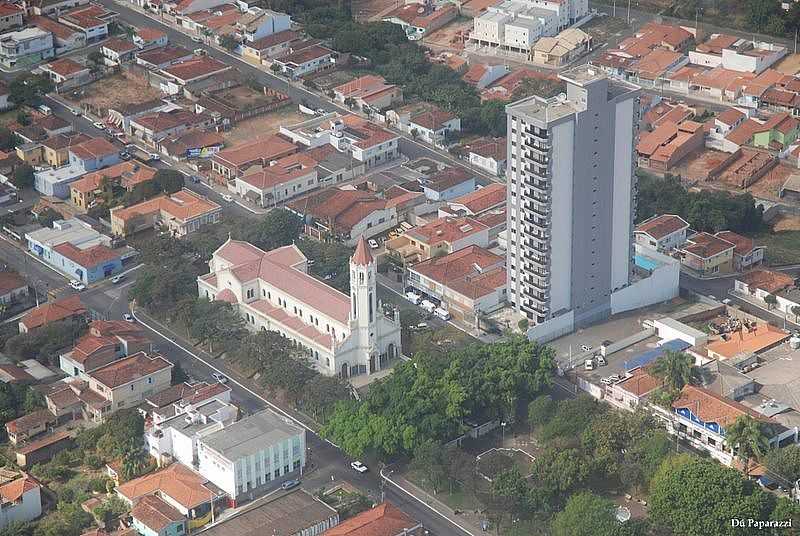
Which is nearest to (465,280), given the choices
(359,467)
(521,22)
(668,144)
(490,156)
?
(359,467)

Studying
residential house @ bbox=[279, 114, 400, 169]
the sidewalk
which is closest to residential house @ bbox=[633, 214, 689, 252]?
residential house @ bbox=[279, 114, 400, 169]

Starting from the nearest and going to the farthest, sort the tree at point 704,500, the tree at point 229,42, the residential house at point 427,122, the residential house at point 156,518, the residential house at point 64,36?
the tree at point 704,500 < the residential house at point 156,518 < the residential house at point 427,122 < the tree at point 229,42 < the residential house at point 64,36

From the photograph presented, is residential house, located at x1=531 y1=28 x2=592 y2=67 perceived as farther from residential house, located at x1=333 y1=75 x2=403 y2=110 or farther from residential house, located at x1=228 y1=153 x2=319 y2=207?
residential house, located at x1=228 y1=153 x2=319 y2=207

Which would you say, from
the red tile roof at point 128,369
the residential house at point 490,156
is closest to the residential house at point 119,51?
the residential house at point 490,156

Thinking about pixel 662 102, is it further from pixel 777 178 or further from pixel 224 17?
pixel 224 17

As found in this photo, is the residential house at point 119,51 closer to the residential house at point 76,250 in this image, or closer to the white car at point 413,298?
the residential house at point 76,250

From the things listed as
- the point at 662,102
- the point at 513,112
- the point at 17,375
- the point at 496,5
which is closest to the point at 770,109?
the point at 662,102
